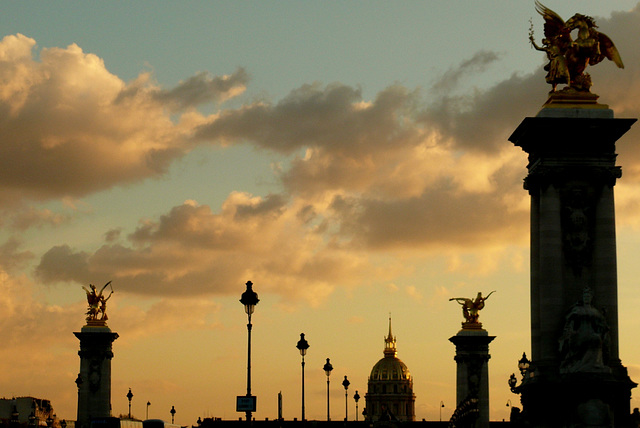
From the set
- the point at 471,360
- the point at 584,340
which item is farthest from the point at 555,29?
the point at 471,360

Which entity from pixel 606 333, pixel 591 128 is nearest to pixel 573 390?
pixel 606 333

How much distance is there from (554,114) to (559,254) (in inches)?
232

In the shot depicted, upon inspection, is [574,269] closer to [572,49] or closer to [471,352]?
[572,49]

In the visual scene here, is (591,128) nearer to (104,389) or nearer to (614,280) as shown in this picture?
(614,280)

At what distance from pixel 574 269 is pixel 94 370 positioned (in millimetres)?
87325

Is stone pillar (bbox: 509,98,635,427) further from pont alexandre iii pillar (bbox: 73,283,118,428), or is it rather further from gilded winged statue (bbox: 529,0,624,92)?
pont alexandre iii pillar (bbox: 73,283,118,428)

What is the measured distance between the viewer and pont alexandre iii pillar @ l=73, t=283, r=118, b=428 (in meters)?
138

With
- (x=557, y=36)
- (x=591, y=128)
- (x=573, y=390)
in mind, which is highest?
(x=557, y=36)

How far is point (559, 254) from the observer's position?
58875 mm

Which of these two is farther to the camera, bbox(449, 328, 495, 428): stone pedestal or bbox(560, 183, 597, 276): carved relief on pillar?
bbox(449, 328, 495, 428): stone pedestal

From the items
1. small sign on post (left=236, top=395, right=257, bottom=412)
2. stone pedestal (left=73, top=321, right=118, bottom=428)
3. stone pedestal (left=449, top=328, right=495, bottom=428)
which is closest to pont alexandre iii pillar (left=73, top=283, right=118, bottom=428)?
stone pedestal (left=73, top=321, right=118, bottom=428)

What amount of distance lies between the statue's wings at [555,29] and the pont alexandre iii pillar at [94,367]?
277ft

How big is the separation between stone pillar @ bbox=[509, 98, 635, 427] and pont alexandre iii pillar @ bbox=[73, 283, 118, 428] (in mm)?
84306

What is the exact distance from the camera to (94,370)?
139 metres
